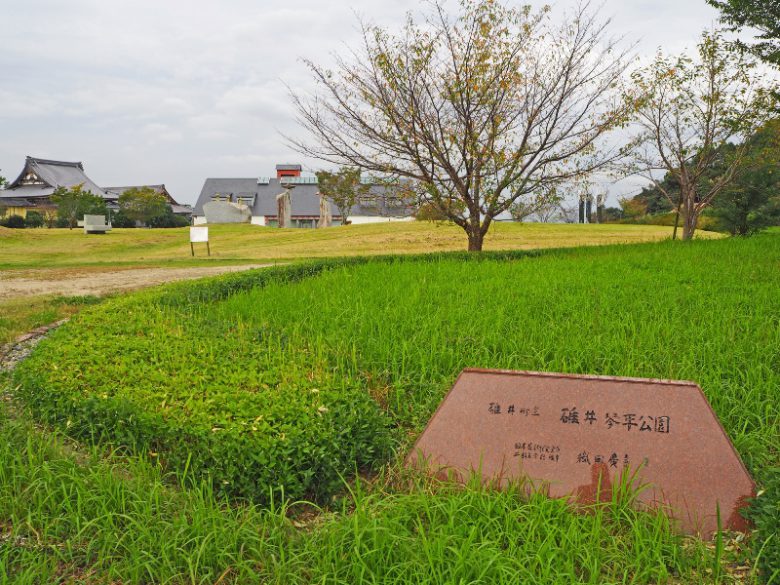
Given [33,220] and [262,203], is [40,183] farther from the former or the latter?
[262,203]

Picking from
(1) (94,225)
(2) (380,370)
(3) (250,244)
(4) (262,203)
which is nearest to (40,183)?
(4) (262,203)

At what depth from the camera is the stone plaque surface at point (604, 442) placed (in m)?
3.29

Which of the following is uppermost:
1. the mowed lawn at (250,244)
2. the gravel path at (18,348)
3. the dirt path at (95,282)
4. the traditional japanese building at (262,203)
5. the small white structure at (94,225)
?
the traditional japanese building at (262,203)

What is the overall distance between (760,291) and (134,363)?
6.50 meters

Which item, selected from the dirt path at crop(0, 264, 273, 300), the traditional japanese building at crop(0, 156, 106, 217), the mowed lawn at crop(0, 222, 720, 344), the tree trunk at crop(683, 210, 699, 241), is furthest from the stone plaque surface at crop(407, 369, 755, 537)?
the traditional japanese building at crop(0, 156, 106, 217)

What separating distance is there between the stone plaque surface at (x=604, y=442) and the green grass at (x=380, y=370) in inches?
6.8

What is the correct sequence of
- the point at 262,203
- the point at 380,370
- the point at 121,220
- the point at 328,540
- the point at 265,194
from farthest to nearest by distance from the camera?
the point at 265,194 < the point at 262,203 < the point at 121,220 < the point at 380,370 < the point at 328,540

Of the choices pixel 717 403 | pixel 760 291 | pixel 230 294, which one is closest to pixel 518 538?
pixel 717 403

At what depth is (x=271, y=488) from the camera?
11.2ft

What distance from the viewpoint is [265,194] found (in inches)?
2074

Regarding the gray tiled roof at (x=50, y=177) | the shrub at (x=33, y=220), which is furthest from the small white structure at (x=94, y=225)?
the gray tiled roof at (x=50, y=177)

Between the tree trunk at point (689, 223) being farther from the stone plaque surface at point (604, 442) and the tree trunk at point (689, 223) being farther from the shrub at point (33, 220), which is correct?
the shrub at point (33, 220)

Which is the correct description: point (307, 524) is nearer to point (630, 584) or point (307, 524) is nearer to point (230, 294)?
point (630, 584)

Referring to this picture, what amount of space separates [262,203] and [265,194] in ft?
3.66
